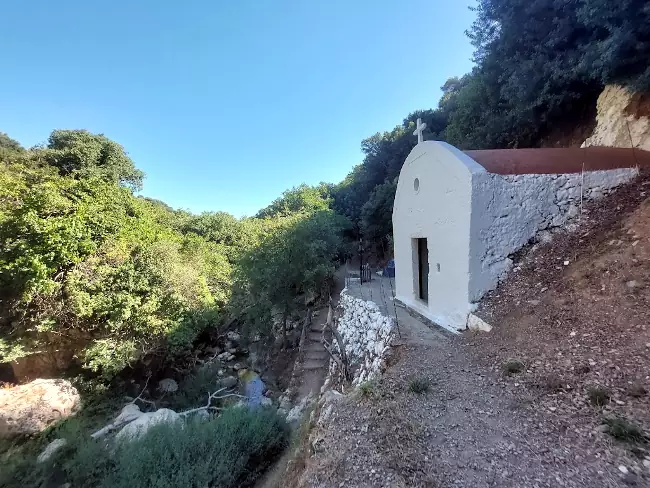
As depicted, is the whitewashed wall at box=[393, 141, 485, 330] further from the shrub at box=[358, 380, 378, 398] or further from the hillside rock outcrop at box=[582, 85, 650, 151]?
the hillside rock outcrop at box=[582, 85, 650, 151]

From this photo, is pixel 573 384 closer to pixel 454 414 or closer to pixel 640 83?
pixel 454 414

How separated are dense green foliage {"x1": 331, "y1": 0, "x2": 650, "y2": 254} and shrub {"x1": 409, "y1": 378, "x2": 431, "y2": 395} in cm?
772

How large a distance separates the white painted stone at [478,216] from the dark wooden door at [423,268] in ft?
2.55

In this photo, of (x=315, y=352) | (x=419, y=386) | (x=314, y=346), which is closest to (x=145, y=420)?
(x=315, y=352)

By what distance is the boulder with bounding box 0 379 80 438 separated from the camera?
7387 millimetres

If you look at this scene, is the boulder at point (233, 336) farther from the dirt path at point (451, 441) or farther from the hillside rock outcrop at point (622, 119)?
the hillside rock outcrop at point (622, 119)

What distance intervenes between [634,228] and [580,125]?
5794 millimetres

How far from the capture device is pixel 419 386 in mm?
3518

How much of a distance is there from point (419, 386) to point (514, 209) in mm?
4147

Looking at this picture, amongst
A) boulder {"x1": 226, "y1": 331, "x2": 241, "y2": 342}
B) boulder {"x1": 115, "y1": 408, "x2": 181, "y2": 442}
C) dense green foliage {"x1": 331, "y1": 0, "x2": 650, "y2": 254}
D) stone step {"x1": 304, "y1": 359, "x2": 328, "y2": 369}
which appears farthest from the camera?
boulder {"x1": 226, "y1": 331, "x2": 241, "y2": 342}

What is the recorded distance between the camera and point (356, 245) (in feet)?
56.7

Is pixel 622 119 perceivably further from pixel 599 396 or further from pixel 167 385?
pixel 167 385

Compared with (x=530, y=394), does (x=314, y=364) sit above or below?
below

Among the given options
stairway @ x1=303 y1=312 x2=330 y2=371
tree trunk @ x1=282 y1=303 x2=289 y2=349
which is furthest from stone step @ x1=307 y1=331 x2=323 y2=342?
tree trunk @ x1=282 y1=303 x2=289 y2=349
